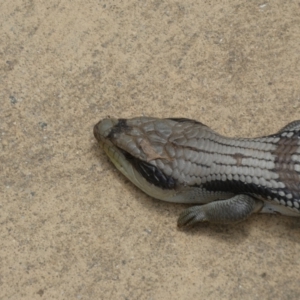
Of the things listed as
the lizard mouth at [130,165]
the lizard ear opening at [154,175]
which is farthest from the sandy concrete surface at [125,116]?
the lizard ear opening at [154,175]

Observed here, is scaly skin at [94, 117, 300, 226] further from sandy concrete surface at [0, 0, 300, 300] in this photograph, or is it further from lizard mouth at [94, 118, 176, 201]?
sandy concrete surface at [0, 0, 300, 300]

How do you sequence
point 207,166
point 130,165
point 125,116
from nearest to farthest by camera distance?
point 207,166 < point 130,165 < point 125,116

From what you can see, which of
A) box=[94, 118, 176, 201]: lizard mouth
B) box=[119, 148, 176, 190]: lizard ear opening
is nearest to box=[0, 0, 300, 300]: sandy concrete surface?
box=[94, 118, 176, 201]: lizard mouth

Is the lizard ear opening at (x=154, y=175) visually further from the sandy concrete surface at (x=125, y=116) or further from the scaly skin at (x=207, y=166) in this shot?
the sandy concrete surface at (x=125, y=116)

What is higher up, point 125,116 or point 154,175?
point 125,116

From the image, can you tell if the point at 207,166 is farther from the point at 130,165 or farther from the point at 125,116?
the point at 125,116

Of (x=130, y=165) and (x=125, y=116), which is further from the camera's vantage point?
(x=125, y=116)

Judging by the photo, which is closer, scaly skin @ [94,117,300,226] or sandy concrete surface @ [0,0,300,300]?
scaly skin @ [94,117,300,226]

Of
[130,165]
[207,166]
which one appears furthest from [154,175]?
[207,166]

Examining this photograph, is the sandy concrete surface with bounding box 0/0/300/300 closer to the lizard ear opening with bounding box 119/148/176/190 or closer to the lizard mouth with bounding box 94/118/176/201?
the lizard mouth with bounding box 94/118/176/201
